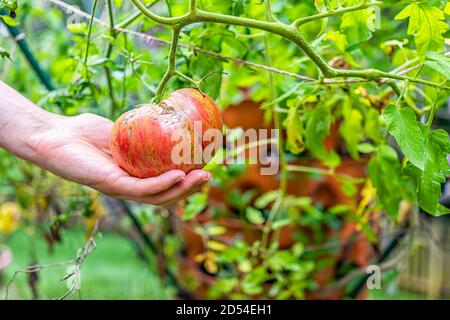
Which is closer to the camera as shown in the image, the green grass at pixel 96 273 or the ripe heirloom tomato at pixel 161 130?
the ripe heirloom tomato at pixel 161 130

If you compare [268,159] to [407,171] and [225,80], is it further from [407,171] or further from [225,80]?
[407,171]

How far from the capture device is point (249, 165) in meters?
1.62

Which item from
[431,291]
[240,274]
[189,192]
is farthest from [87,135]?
[431,291]

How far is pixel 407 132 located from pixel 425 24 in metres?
0.15

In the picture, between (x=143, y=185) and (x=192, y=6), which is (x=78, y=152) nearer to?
(x=143, y=185)

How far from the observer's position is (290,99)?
38.0 inches

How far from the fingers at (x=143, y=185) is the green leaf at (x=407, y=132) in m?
0.24

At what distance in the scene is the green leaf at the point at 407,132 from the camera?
0.68 meters

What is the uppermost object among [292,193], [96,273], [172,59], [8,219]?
[172,59]

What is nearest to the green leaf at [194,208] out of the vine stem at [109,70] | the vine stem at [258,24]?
the vine stem at [109,70]

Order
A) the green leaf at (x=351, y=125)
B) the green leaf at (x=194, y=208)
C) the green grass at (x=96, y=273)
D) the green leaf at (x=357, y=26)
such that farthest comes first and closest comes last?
the green grass at (x=96, y=273) → the green leaf at (x=194, y=208) → the green leaf at (x=351, y=125) → the green leaf at (x=357, y=26)

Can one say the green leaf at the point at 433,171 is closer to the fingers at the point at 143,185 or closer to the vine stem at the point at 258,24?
the vine stem at the point at 258,24

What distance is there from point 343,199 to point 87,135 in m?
0.94

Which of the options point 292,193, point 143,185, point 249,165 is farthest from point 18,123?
point 292,193
